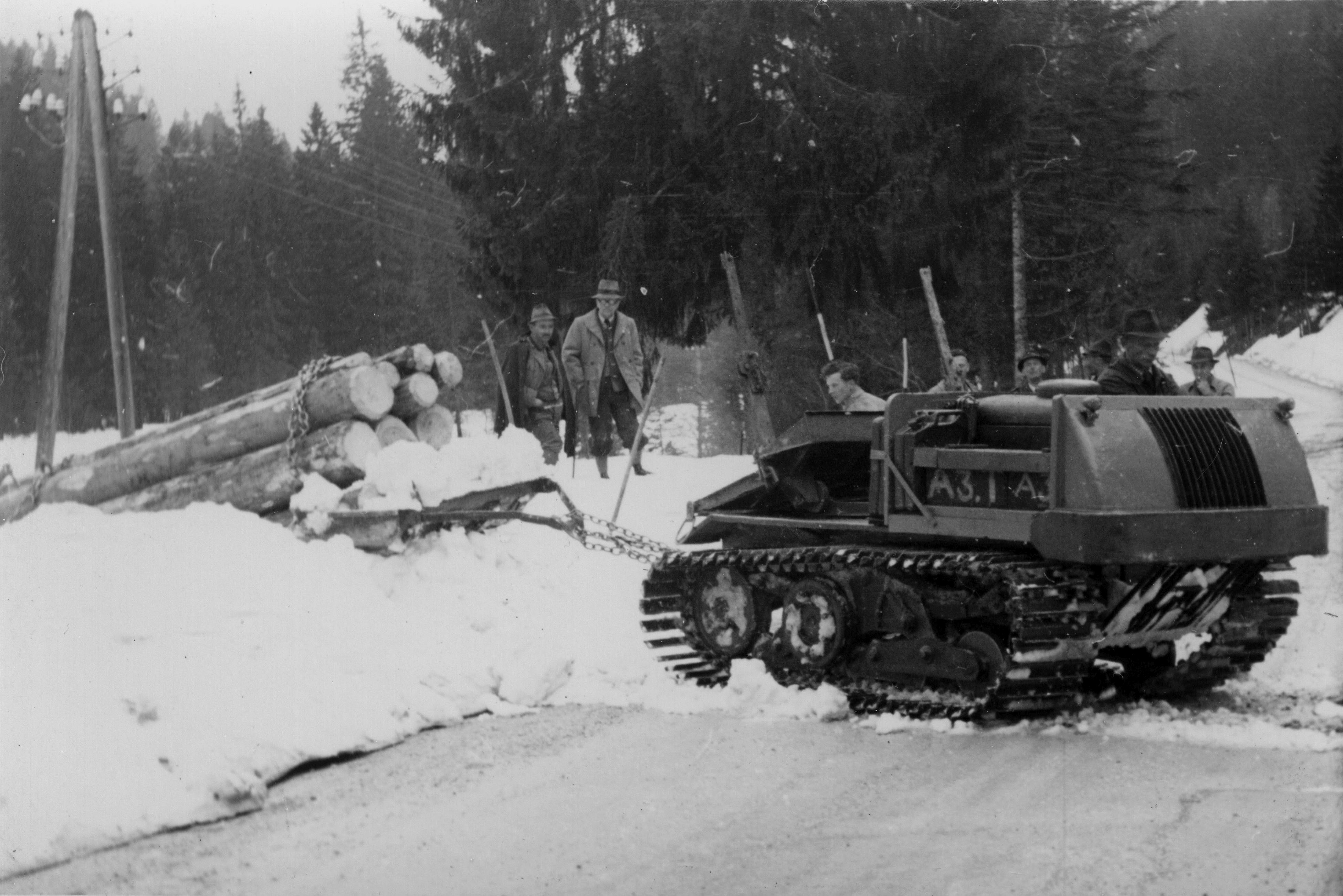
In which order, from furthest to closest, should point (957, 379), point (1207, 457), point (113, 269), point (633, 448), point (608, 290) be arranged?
point (113, 269), point (608, 290), point (957, 379), point (633, 448), point (1207, 457)

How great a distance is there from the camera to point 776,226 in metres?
14.7

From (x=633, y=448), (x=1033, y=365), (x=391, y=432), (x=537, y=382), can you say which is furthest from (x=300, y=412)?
(x=1033, y=365)

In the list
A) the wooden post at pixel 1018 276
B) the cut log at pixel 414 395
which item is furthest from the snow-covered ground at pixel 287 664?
the wooden post at pixel 1018 276

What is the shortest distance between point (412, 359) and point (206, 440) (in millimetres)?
1652

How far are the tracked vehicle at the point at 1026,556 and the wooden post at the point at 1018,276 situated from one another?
28.9ft

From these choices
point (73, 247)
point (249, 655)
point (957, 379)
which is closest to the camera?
point (249, 655)

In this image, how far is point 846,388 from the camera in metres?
8.83

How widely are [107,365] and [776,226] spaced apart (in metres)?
14.2

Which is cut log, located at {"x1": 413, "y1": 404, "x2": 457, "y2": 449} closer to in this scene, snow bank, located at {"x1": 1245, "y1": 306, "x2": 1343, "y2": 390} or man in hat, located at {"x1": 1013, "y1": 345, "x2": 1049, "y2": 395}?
man in hat, located at {"x1": 1013, "y1": 345, "x2": 1049, "y2": 395}

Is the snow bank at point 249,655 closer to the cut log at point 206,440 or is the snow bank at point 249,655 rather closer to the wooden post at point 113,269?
the cut log at point 206,440

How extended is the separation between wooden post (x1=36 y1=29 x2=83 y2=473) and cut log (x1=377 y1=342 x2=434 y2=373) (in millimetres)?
2728

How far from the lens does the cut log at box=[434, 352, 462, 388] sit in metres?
9.93

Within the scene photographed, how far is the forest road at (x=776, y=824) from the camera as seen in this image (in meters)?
4.46

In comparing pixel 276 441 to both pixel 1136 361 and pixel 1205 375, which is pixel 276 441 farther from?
pixel 1205 375
